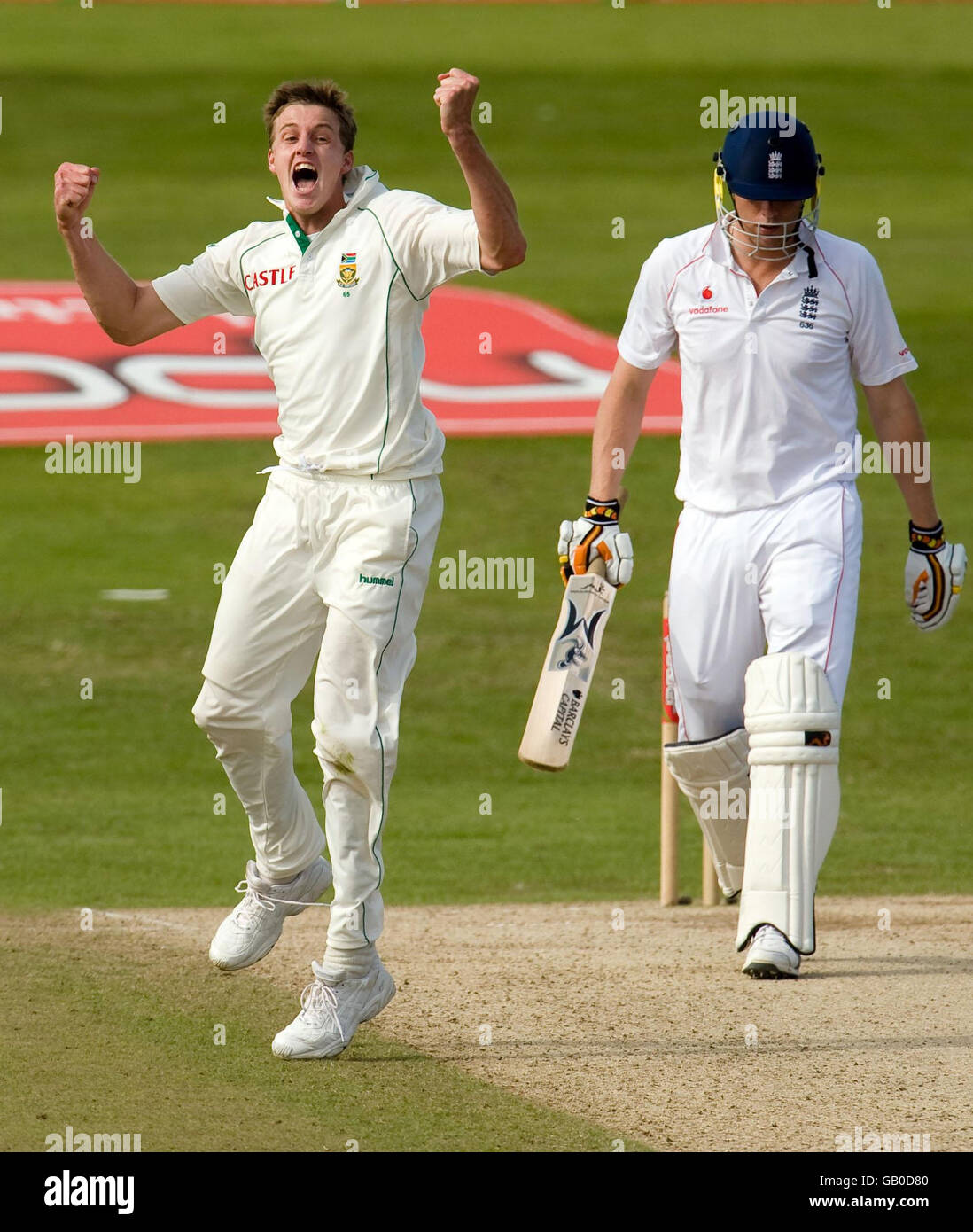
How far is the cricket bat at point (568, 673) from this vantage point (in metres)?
5.86

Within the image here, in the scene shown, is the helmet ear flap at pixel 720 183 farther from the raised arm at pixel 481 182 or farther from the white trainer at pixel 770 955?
the white trainer at pixel 770 955

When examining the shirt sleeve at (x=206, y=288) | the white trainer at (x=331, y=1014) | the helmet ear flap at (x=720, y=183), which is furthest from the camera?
the helmet ear flap at (x=720, y=183)

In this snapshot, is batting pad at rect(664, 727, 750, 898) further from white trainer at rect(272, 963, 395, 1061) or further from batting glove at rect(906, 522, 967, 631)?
white trainer at rect(272, 963, 395, 1061)

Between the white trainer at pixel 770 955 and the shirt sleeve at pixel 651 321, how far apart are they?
5.60ft

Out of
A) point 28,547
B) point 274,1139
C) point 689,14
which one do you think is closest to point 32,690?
point 28,547

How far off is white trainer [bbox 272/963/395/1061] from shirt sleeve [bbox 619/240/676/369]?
2005mm

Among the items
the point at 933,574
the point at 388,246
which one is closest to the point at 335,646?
the point at 388,246

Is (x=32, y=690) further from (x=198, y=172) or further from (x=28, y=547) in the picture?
(x=198, y=172)

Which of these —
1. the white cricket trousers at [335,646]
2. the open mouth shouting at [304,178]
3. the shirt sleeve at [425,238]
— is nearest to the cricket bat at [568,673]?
the white cricket trousers at [335,646]

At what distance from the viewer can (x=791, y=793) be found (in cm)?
561

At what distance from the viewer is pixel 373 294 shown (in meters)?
5.39

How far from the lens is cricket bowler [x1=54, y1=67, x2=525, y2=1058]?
5.33 meters

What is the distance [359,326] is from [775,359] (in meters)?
1.25

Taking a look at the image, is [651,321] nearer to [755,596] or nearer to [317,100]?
[755,596]
